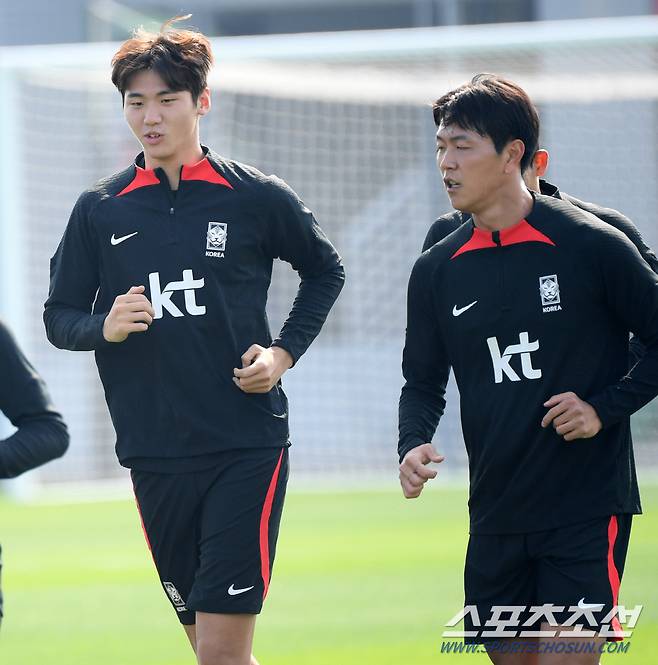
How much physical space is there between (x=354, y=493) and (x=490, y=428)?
9.74 m

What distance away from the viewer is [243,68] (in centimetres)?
1432

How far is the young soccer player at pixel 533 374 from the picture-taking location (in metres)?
3.79

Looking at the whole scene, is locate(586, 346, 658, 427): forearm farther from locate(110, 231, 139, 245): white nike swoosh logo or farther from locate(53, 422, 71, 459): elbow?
locate(53, 422, 71, 459): elbow

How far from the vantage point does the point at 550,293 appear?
12.7ft

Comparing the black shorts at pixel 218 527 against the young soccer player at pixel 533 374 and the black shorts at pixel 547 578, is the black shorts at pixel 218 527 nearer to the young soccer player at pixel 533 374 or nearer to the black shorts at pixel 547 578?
the young soccer player at pixel 533 374

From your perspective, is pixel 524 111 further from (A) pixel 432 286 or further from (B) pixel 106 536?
(B) pixel 106 536

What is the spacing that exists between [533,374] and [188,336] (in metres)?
1.06

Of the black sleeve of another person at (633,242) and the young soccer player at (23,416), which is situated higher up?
the black sleeve of another person at (633,242)

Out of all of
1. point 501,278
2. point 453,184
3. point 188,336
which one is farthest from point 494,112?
point 188,336

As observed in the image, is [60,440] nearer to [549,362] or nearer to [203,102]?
[203,102]

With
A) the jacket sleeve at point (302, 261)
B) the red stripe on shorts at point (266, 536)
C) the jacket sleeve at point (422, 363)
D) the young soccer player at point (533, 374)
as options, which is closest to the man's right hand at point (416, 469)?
the young soccer player at point (533, 374)

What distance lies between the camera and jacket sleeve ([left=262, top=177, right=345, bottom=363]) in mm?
4461

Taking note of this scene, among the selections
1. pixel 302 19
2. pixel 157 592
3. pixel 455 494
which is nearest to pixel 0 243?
pixel 455 494

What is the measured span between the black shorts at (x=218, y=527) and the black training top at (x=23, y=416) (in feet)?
0.93
